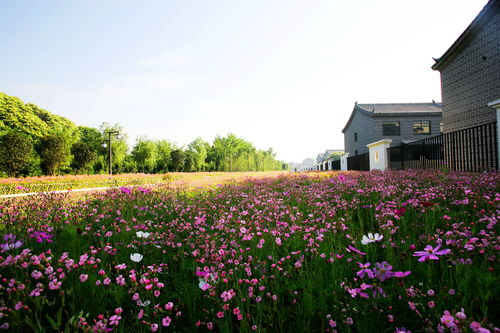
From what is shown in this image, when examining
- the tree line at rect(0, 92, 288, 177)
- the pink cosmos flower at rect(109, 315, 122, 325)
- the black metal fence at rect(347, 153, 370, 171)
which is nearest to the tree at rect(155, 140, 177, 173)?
the tree line at rect(0, 92, 288, 177)

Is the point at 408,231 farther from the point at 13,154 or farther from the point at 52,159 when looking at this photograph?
the point at 52,159

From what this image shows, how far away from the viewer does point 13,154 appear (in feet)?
73.8

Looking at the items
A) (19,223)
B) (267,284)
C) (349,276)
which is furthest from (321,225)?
(19,223)

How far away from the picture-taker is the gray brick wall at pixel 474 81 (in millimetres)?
11133

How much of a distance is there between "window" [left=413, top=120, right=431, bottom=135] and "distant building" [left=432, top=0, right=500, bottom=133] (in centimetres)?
1443

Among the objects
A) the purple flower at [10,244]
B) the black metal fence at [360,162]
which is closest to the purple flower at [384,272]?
the purple flower at [10,244]

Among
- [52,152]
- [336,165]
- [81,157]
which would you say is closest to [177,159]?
[81,157]

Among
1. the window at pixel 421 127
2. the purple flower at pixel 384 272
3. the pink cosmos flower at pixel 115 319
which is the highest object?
the window at pixel 421 127

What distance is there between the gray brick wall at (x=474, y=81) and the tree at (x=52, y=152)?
1426 inches

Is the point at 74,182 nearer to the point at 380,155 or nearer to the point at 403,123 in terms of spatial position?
the point at 380,155

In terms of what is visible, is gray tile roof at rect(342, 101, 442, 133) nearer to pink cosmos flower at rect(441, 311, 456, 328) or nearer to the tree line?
the tree line

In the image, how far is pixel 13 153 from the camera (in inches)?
886

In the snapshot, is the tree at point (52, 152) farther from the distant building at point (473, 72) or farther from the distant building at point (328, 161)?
the distant building at point (328, 161)

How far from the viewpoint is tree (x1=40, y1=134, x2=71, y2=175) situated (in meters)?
25.9
